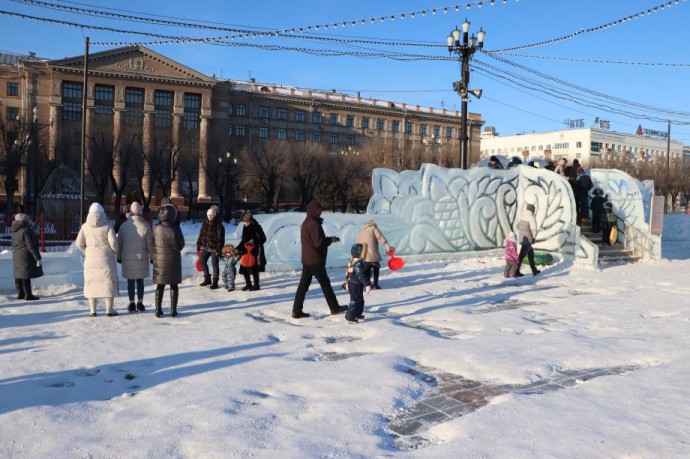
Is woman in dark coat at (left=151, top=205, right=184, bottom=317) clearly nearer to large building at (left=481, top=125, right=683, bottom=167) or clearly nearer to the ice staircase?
the ice staircase

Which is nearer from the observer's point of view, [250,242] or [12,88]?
[250,242]

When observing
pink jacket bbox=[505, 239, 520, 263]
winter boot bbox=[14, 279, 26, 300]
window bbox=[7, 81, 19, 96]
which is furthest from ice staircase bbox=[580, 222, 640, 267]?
window bbox=[7, 81, 19, 96]

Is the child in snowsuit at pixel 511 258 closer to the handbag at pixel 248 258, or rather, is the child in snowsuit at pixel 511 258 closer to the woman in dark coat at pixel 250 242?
the woman in dark coat at pixel 250 242

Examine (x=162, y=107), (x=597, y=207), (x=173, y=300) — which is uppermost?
(x=162, y=107)

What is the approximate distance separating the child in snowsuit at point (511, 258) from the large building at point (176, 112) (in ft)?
103

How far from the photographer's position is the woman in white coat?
27.7 ft

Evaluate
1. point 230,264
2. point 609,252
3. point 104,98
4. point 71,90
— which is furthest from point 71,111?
point 609,252

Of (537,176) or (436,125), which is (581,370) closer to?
(537,176)

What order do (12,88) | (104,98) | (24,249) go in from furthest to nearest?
(12,88) → (104,98) → (24,249)

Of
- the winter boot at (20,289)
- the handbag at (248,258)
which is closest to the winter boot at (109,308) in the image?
the winter boot at (20,289)

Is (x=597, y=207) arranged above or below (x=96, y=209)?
above

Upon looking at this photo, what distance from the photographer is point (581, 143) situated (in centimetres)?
10062

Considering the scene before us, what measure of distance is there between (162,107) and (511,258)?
2275 inches

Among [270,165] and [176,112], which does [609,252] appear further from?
[176,112]
